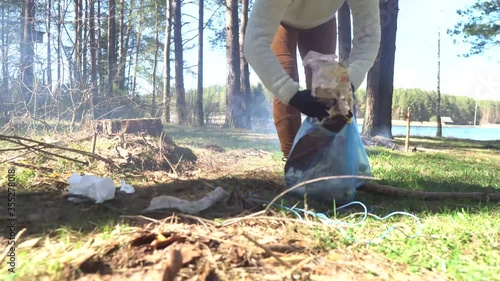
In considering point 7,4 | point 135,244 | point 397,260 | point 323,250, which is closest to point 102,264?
point 135,244

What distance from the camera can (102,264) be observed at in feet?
3.04

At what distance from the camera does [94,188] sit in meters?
1.57

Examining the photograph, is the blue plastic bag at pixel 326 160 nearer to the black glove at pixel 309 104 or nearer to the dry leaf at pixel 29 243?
the black glove at pixel 309 104

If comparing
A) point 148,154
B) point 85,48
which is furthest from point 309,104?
point 85,48

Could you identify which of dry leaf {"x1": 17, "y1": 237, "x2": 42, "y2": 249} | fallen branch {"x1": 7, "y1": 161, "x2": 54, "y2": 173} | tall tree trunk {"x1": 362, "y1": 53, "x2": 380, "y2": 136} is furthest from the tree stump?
tall tree trunk {"x1": 362, "y1": 53, "x2": 380, "y2": 136}

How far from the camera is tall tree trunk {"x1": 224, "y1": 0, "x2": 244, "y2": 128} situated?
8605 mm

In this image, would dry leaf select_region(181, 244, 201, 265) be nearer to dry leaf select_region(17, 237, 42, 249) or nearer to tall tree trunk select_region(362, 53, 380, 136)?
dry leaf select_region(17, 237, 42, 249)

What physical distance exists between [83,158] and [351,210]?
1.77m

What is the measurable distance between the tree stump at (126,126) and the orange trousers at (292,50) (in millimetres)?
1467

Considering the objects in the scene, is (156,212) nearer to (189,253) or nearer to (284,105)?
(189,253)

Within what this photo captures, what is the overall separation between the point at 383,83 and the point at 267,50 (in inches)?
221

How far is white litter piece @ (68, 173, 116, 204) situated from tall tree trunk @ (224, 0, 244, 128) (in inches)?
275

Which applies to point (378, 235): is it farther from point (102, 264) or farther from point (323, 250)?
point (102, 264)

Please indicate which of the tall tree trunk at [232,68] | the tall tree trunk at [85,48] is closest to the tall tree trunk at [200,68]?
the tall tree trunk at [232,68]
